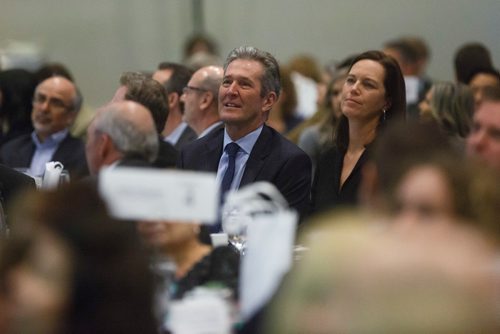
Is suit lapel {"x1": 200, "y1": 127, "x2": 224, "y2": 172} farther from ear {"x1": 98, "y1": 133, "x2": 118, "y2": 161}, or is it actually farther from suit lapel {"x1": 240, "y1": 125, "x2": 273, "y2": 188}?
ear {"x1": 98, "y1": 133, "x2": 118, "y2": 161}

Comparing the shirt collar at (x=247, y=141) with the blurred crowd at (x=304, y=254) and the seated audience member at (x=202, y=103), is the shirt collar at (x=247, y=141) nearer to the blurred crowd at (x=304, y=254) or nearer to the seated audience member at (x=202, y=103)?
the blurred crowd at (x=304, y=254)

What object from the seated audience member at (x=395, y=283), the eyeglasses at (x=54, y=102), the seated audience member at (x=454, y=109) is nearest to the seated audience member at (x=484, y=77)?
the seated audience member at (x=454, y=109)

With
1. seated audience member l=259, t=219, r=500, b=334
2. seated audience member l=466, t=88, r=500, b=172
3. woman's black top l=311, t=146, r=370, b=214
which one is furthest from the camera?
woman's black top l=311, t=146, r=370, b=214

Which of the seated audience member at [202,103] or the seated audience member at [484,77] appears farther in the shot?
the seated audience member at [484,77]

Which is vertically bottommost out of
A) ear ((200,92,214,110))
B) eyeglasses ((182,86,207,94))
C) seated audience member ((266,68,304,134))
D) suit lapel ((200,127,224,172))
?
seated audience member ((266,68,304,134))

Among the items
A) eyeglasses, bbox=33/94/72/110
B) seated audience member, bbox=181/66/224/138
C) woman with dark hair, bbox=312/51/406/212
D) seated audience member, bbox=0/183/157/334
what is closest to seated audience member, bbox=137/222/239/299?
seated audience member, bbox=0/183/157/334

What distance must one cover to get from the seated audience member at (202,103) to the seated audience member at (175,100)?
0.33m

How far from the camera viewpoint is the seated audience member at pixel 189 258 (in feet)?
13.6

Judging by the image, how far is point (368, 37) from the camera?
12984 millimetres

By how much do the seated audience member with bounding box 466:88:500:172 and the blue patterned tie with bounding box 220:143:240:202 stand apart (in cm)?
148

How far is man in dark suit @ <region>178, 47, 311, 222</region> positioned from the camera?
6.17 meters

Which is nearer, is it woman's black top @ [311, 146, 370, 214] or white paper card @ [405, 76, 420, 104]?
woman's black top @ [311, 146, 370, 214]

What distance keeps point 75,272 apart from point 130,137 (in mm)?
1401

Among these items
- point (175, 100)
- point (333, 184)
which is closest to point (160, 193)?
point (333, 184)
